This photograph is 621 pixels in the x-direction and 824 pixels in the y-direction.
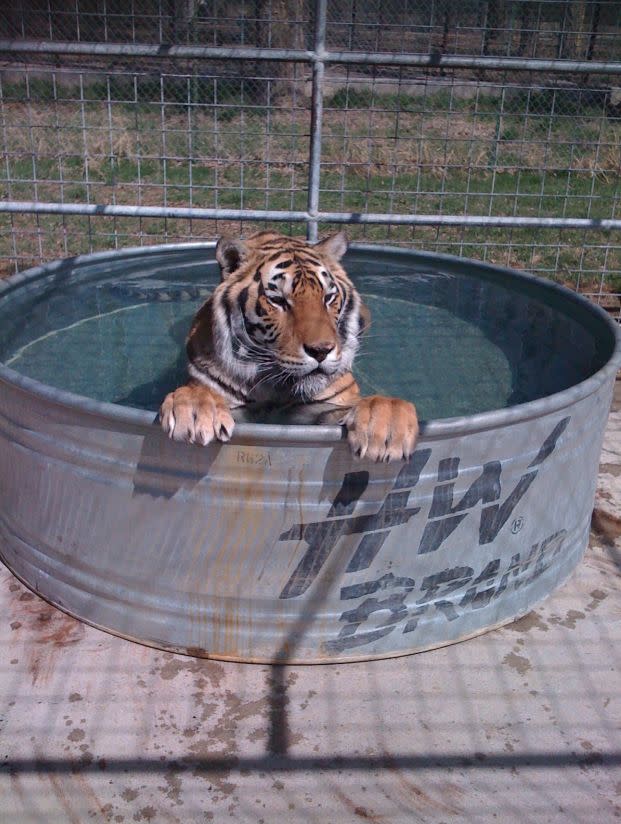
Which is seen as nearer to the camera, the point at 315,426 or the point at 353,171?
the point at 315,426

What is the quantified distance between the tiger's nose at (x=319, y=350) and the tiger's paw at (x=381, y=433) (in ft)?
1.08

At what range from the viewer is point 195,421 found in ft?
5.73

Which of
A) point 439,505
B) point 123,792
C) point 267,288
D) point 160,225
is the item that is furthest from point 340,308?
point 160,225

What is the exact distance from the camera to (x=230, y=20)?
377 cm

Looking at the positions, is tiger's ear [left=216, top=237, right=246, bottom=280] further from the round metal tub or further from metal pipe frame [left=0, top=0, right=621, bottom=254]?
metal pipe frame [left=0, top=0, right=621, bottom=254]

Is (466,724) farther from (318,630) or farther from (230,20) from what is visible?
(230,20)

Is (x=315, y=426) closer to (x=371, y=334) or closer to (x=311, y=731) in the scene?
(x=311, y=731)

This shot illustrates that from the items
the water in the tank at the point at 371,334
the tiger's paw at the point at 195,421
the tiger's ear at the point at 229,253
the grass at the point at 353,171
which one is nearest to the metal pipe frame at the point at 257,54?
the water in the tank at the point at 371,334

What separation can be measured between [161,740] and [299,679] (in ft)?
1.15

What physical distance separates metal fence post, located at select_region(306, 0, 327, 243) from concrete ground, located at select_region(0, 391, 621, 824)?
1.90m

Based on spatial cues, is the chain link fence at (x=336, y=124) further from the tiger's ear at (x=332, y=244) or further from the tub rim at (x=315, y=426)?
the tub rim at (x=315, y=426)

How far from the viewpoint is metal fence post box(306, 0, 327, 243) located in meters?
3.10

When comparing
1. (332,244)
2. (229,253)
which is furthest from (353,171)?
(229,253)

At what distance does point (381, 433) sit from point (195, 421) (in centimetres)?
38
